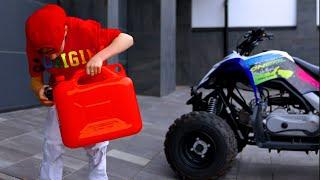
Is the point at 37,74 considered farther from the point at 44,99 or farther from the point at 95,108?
the point at 95,108

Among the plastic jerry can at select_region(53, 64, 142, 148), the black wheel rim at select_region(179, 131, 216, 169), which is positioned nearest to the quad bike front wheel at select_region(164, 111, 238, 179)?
the black wheel rim at select_region(179, 131, 216, 169)

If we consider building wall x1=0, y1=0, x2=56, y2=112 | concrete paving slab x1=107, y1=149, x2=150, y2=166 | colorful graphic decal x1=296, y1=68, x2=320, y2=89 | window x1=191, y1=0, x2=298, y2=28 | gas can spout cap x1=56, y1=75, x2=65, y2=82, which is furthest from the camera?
window x1=191, y1=0, x2=298, y2=28

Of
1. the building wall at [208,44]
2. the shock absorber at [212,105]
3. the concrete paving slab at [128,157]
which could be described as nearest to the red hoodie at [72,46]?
the shock absorber at [212,105]

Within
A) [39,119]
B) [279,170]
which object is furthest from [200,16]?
[279,170]

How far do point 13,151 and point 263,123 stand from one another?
8.66 ft

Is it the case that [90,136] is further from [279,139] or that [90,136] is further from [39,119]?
[39,119]

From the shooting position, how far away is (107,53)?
11.0 ft

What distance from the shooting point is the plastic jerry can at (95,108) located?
10.6ft

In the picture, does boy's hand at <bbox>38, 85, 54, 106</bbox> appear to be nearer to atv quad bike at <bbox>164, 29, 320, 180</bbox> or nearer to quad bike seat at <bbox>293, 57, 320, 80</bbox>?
atv quad bike at <bbox>164, 29, 320, 180</bbox>

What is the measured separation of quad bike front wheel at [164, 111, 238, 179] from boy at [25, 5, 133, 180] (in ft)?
4.47

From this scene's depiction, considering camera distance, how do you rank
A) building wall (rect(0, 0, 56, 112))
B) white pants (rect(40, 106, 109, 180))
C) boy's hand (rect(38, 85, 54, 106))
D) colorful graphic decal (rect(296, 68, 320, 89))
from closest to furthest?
1. boy's hand (rect(38, 85, 54, 106))
2. white pants (rect(40, 106, 109, 180))
3. colorful graphic decal (rect(296, 68, 320, 89))
4. building wall (rect(0, 0, 56, 112))

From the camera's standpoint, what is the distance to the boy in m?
3.22

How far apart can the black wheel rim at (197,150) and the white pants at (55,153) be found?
1.40 metres

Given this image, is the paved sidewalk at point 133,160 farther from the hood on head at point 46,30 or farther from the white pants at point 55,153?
the hood on head at point 46,30
